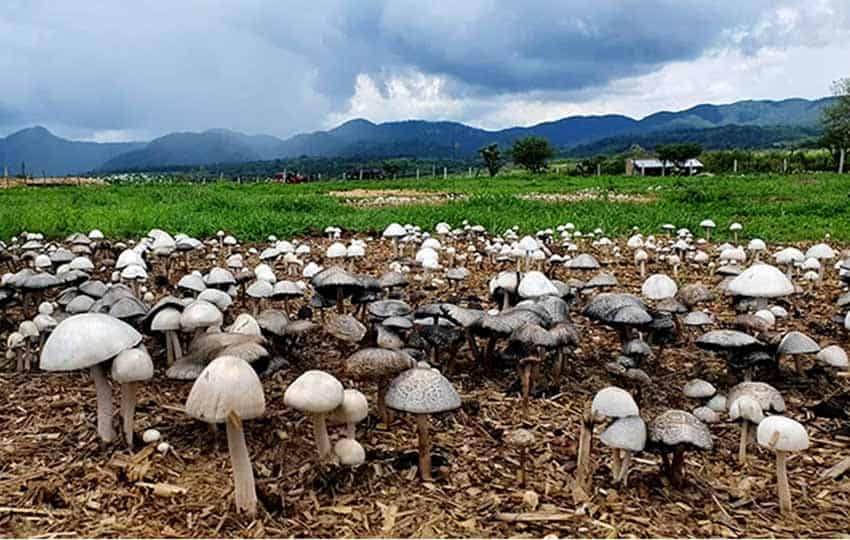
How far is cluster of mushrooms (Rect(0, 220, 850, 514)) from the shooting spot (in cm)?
408

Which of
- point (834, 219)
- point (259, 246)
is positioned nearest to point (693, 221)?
point (834, 219)

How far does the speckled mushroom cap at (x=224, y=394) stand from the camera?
3617mm

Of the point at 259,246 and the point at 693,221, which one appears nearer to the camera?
the point at 259,246

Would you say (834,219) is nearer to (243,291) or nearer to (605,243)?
(605,243)

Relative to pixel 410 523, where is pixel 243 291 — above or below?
above

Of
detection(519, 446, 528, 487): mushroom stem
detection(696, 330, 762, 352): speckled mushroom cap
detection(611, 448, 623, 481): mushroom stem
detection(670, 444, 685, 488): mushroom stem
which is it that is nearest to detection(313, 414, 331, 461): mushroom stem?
detection(519, 446, 528, 487): mushroom stem

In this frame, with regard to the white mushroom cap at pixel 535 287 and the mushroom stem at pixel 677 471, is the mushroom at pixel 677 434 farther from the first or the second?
the white mushroom cap at pixel 535 287

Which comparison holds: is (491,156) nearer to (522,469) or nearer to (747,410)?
(747,410)

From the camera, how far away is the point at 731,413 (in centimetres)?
472

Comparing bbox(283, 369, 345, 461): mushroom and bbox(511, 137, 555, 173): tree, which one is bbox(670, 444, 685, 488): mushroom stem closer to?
bbox(283, 369, 345, 461): mushroom

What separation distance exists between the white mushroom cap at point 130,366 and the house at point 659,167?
8833 centimetres

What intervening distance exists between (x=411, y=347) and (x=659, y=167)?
98.0 m

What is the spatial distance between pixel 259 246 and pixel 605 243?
7419 millimetres

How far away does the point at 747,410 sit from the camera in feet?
15.3
